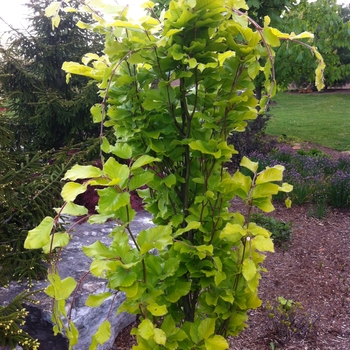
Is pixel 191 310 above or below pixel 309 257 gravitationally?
above

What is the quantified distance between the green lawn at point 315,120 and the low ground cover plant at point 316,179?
3109mm

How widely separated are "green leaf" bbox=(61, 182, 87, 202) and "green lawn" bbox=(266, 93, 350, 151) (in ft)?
28.9

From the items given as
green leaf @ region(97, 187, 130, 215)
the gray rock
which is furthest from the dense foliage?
the gray rock

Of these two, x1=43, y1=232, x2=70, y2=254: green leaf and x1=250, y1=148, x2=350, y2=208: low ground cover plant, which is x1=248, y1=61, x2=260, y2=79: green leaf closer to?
x1=43, y1=232, x2=70, y2=254: green leaf

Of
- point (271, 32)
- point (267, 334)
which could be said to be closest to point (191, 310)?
point (271, 32)

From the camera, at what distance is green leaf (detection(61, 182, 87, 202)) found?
2.83ft

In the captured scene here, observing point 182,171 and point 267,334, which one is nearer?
point 182,171

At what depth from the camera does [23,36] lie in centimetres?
411

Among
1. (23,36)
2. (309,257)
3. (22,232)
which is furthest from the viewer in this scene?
(23,36)

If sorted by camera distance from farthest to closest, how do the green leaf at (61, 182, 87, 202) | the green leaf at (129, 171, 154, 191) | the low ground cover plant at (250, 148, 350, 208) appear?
the low ground cover plant at (250, 148, 350, 208) < the green leaf at (129, 171, 154, 191) < the green leaf at (61, 182, 87, 202)

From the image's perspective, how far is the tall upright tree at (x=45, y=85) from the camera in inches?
158

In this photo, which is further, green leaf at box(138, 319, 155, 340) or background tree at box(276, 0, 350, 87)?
background tree at box(276, 0, 350, 87)

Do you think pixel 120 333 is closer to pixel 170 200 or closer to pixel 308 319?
pixel 308 319

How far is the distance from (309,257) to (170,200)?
291 cm
